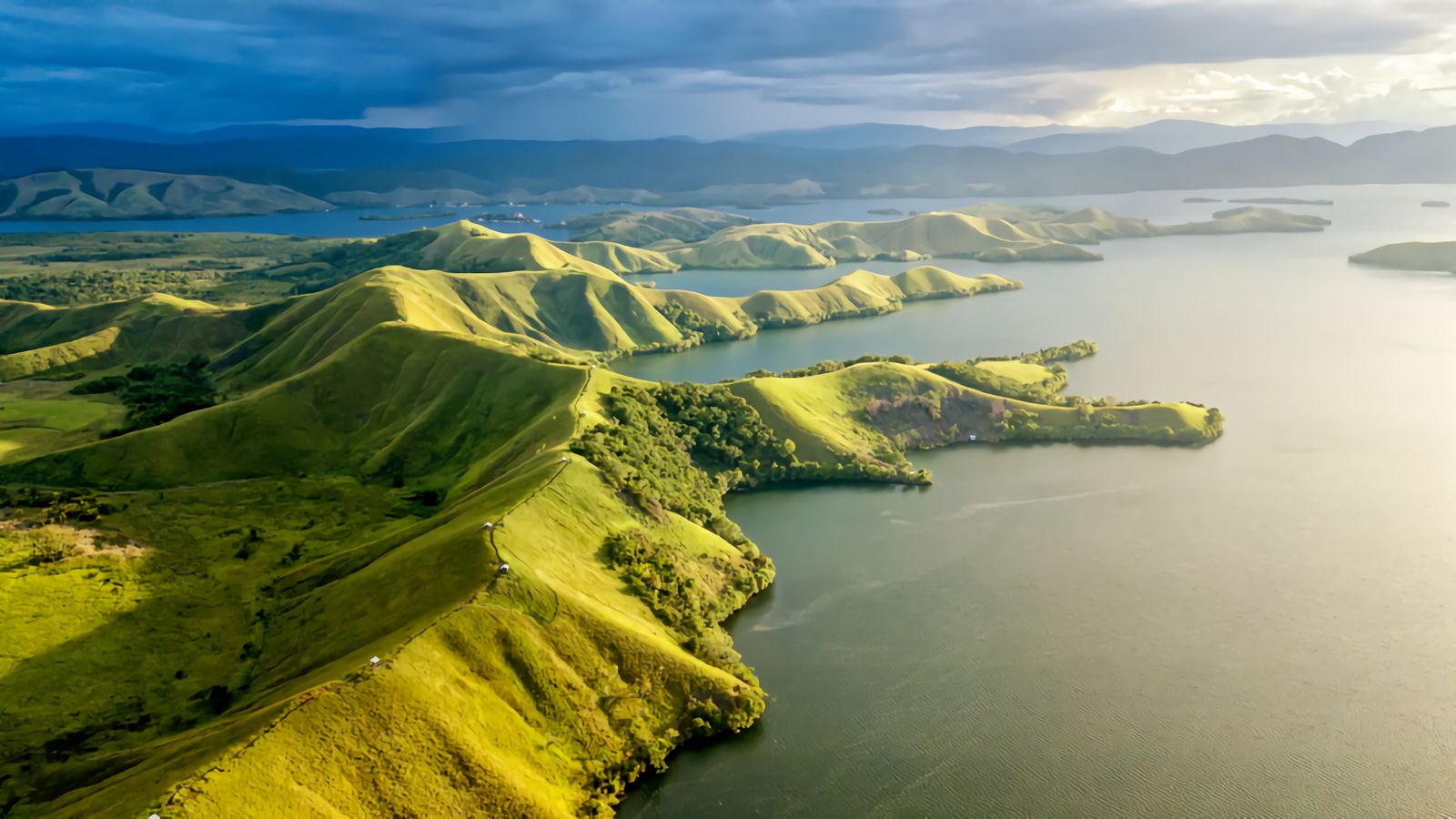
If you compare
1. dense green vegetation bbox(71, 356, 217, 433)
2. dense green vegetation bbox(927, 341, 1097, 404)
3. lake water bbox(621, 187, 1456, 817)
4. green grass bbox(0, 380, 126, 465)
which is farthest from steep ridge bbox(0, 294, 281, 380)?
dense green vegetation bbox(927, 341, 1097, 404)

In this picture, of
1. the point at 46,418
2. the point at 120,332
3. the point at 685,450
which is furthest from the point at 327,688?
the point at 120,332

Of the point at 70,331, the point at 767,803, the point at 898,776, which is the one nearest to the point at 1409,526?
the point at 898,776

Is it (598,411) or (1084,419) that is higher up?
(598,411)

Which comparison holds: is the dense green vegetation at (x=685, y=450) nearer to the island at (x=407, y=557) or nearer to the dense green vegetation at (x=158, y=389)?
the island at (x=407, y=557)

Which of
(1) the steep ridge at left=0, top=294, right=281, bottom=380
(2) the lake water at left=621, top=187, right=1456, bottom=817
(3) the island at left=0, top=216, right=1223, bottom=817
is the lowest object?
(2) the lake water at left=621, top=187, right=1456, bottom=817

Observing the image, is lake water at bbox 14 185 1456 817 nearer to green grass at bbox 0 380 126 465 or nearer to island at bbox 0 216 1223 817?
island at bbox 0 216 1223 817

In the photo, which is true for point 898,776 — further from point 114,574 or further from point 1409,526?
point 1409,526

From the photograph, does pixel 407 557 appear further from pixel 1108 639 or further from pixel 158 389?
pixel 158 389
